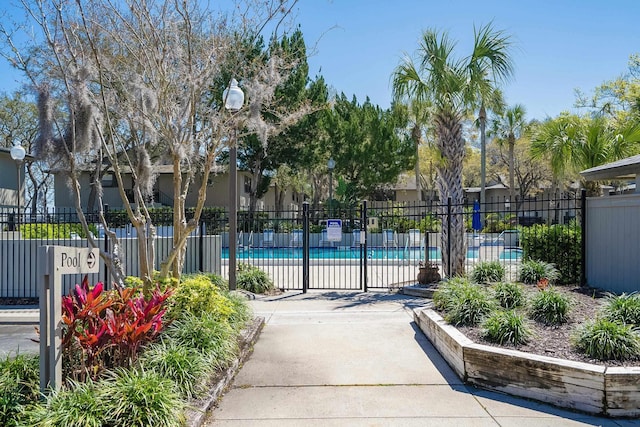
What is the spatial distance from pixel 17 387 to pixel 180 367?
1.28 meters

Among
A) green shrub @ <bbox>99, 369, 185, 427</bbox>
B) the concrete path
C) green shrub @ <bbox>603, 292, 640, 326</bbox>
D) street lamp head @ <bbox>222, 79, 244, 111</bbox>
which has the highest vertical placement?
street lamp head @ <bbox>222, 79, 244, 111</bbox>

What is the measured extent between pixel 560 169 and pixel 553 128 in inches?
51.5

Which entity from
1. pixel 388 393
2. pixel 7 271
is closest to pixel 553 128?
pixel 388 393

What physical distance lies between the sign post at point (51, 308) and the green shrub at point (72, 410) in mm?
152

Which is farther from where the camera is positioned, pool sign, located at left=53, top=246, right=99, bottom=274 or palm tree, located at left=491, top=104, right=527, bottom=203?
palm tree, located at left=491, top=104, right=527, bottom=203

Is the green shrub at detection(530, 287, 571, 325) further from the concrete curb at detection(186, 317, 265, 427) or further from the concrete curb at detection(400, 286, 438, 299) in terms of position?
the concrete curb at detection(400, 286, 438, 299)

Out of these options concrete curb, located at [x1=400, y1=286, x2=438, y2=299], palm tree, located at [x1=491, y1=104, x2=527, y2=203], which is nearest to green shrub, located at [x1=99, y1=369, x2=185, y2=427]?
concrete curb, located at [x1=400, y1=286, x2=438, y2=299]

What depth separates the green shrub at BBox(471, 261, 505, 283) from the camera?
365 inches

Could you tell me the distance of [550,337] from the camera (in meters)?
5.31

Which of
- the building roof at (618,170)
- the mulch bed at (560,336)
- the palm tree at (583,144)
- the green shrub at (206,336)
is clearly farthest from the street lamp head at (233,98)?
the palm tree at (583,144)

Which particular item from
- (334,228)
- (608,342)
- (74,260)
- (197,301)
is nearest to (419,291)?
(334,228)

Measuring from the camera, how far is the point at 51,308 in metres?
3.55

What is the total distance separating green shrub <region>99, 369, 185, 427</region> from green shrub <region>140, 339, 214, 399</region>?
1.03 ft

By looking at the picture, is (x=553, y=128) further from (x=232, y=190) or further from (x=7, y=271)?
(x=7, y=271)
